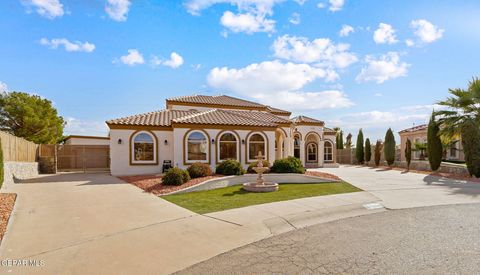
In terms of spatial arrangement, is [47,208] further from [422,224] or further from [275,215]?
[422,224]

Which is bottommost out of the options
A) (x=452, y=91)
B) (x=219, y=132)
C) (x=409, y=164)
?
(x=409, y=164)

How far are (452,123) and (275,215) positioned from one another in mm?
19222

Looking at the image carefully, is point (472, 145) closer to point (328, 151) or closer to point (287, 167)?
point (287, 167)

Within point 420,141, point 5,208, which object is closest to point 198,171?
point 5,208

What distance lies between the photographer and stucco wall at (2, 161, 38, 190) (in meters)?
13.7

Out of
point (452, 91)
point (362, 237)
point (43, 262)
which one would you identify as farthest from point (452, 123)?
point (43, 262)

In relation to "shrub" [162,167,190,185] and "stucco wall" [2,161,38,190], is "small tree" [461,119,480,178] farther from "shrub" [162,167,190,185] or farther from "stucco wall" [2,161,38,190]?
"stucco wall" [2,161,38,190]

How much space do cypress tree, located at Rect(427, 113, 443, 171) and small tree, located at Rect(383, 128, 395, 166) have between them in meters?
6.08

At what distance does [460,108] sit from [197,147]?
19.3m

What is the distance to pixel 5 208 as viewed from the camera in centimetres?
836

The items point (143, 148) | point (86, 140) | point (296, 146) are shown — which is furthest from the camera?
point (86, 140)

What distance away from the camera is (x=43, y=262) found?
472 centimetres

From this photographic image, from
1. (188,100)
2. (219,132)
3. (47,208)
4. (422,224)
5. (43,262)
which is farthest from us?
(188,100)

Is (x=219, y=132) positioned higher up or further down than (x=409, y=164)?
higher up
